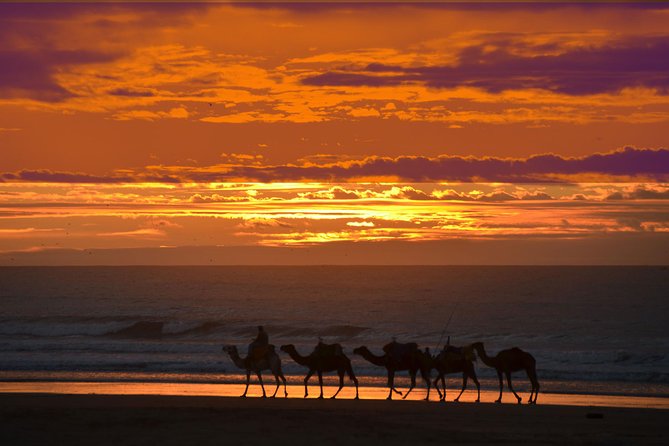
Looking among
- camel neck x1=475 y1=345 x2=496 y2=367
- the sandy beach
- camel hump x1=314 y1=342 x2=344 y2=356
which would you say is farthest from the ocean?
the sandy beach

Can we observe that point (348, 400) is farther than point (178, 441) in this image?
Yes

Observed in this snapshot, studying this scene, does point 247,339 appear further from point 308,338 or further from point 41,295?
point 41,295

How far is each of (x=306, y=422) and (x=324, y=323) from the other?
53.3 meters

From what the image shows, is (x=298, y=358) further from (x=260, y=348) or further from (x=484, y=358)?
(x=484, y=358)

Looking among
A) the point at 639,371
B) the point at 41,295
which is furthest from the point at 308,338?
the point at 41,295

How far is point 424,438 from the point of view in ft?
59.6

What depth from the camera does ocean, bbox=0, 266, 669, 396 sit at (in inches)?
1404

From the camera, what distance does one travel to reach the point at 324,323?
2879 inches

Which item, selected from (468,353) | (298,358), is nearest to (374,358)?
(298,358)

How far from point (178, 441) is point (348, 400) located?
7.62 meters

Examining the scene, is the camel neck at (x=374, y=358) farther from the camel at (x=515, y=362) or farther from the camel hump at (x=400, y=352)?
the camel at (x=515, y=362)

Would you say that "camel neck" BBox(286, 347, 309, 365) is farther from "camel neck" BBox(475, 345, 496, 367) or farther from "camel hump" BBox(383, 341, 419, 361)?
"camel neck" BBox(475, 345, 496, 367)

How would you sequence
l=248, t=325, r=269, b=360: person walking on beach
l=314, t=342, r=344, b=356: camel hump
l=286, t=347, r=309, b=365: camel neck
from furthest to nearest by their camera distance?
l=286, t=347, r=309, b=365: camel neck
l=248, t=325, r=269, b=360: person walking on beach
l=314, t=342, r=344, b=356: camel hump

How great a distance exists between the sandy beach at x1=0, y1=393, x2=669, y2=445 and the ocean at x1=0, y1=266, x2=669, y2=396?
7427mm
